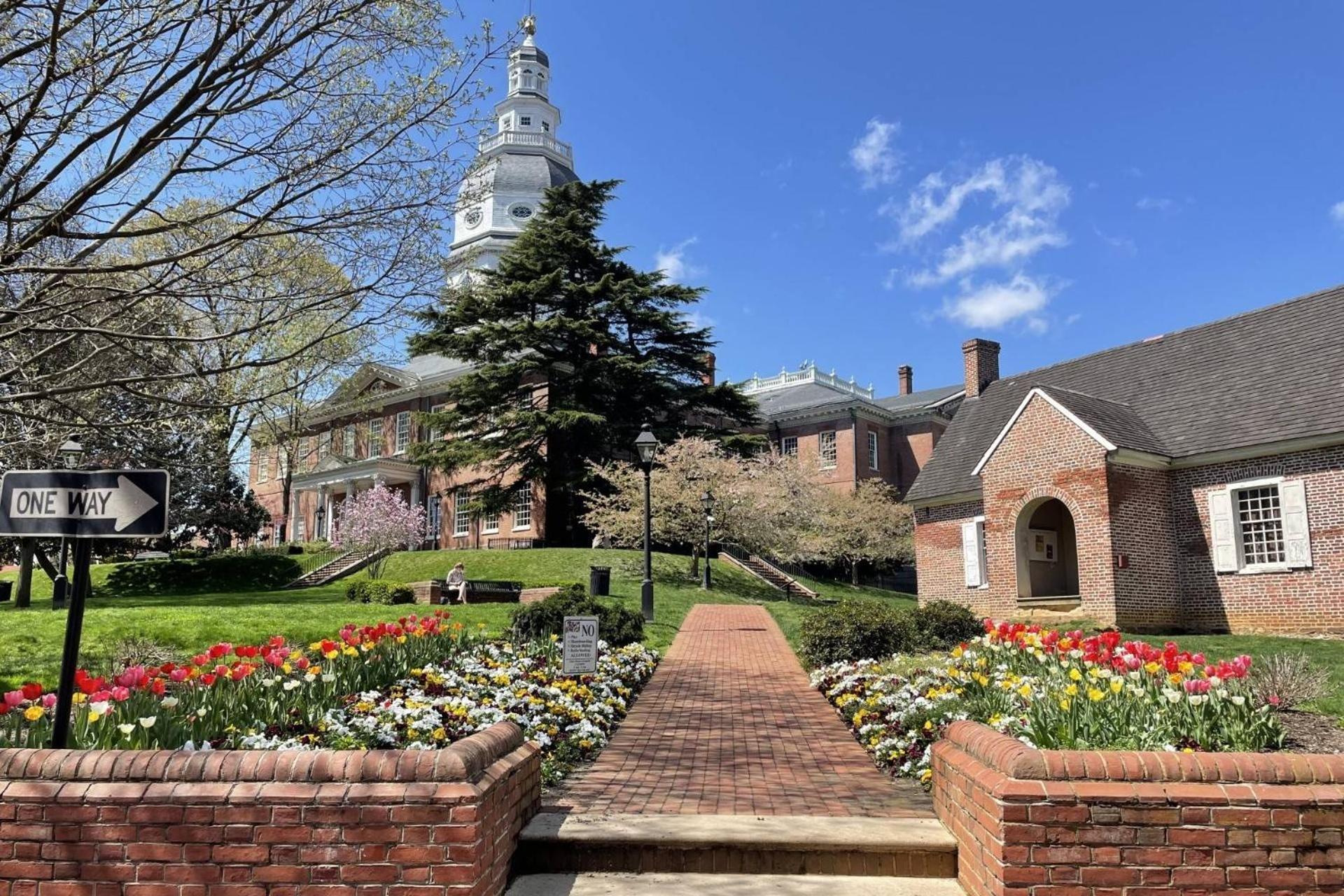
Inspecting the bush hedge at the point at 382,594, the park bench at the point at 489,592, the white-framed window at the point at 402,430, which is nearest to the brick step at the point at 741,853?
the park bench at the point at 489,592

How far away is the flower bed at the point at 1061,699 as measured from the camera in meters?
5.83

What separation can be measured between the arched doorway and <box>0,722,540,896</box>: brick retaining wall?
70.1 feet

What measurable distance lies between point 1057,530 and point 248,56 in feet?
76.9

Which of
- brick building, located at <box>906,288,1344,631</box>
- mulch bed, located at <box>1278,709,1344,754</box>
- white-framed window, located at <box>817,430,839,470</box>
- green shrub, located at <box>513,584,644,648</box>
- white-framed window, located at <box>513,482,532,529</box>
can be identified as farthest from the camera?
white-framed window, located at <box>817,430,839,470</box>

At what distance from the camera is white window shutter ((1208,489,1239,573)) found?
749 inches

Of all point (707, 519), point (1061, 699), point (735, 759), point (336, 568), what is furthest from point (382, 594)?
point (1061, 699)

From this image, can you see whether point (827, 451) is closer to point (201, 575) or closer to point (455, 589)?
point (455, 589)

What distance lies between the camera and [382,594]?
2352cm

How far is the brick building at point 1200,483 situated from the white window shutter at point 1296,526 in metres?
0.02

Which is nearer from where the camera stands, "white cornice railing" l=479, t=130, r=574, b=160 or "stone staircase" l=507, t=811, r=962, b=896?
"stone staircase" l=507, t=811, r=962, b=896

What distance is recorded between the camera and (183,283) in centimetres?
848

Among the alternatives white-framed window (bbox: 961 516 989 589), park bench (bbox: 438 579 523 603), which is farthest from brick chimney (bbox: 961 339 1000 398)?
park bench (bbox: 438 579 523 603)

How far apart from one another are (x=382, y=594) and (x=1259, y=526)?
20043mm

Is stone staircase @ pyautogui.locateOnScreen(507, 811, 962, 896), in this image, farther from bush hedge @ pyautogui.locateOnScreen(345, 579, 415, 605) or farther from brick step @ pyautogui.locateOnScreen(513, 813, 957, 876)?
bush hedge @ pyautogui.locateOnScreen(345, 579, 415, 605)
